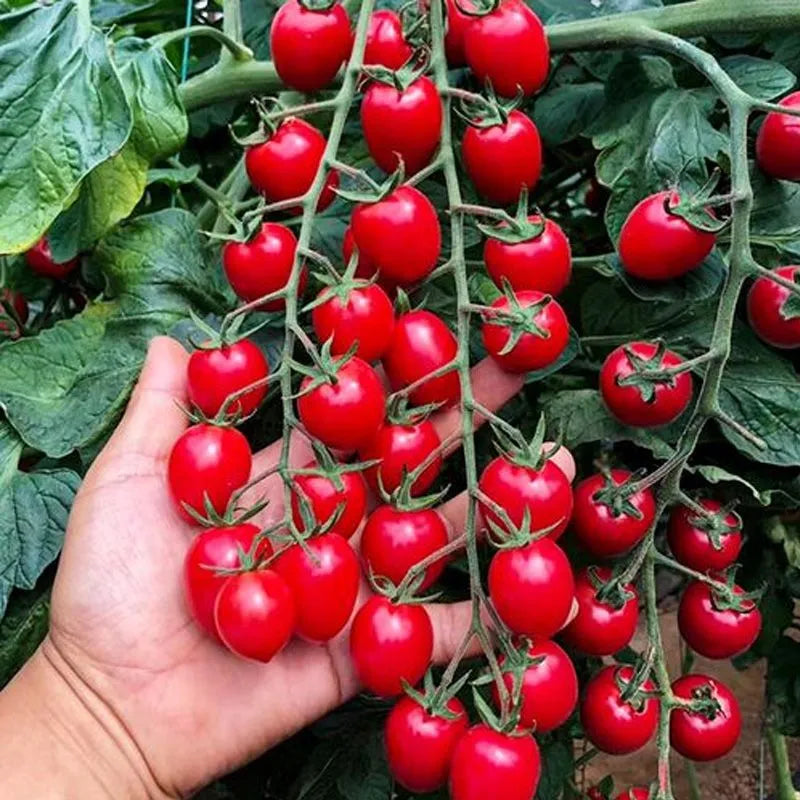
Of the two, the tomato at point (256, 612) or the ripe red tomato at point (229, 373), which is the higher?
the ripe red tomato at point (229, 373)

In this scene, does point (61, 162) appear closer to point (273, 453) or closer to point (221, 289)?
point (221, 289)

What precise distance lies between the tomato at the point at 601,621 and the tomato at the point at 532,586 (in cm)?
10

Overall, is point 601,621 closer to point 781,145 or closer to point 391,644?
point 391,644

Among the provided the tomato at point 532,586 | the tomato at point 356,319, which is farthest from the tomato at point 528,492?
the tomato at point 356,319

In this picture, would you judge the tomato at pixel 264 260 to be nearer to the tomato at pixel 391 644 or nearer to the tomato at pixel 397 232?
the tomato at pixel 397 232

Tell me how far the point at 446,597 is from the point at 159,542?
261 millimetres

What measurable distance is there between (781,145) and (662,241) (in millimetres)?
150

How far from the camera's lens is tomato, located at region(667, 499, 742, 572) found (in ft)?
2.60

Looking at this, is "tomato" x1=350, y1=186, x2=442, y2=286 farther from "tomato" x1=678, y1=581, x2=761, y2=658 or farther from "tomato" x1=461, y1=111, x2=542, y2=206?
"tomato" x1=678, y1=581, x2=761, y2=658

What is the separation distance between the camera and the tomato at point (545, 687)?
70cm

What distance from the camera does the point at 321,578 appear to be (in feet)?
2.25

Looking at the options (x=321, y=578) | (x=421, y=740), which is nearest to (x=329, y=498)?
(x=321, y=578)

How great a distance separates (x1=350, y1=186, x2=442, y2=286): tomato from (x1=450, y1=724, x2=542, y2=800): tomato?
0.32 metres

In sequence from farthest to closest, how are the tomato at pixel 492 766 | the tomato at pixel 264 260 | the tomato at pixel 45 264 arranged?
the tomato at pixel 45 264 → the tomato at pixel 264 260 → the tomato at pixel 492 766
